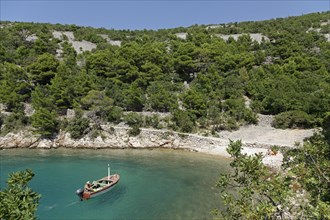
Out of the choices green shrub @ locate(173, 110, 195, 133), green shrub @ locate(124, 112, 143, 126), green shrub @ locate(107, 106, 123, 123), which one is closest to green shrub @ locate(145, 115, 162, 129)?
green shrub @ locate(124, 112, 143, 126)

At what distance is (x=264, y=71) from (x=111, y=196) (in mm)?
39069

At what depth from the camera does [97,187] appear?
24047mm

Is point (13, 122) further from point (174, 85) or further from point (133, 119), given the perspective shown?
point (174, 85)

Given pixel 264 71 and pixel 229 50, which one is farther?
pixel 229 50

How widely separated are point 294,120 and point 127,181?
2506 centimetres

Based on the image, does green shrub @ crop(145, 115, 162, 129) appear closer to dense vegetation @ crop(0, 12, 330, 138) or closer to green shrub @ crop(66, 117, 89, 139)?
dense vegetation @ crop(0, 12, 330, 138)

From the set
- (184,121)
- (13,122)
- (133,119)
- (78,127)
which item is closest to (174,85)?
(184,121)

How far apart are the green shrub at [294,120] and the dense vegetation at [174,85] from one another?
0.42ft

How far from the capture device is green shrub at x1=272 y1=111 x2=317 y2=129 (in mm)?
37656

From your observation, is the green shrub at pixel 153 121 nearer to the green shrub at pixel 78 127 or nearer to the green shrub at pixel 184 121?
the green shrub at pixel 184 121

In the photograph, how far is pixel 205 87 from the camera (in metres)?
47.3

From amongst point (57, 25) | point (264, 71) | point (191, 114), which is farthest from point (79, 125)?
point (57, 25)

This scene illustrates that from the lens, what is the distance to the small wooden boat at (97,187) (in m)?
22.7

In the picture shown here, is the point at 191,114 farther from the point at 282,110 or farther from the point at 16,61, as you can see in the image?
the point at 16,61
